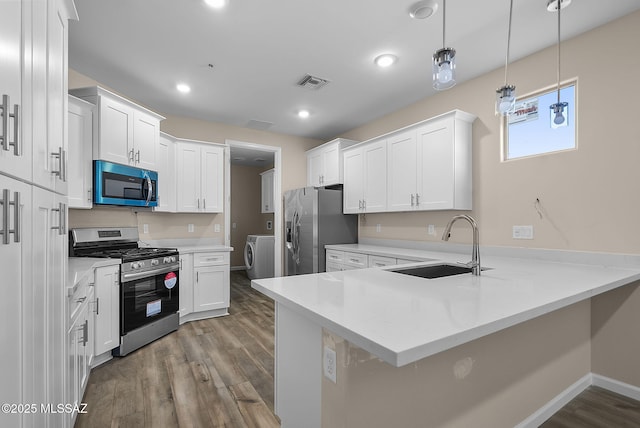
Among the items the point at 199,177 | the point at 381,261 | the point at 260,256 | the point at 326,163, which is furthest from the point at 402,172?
the point at 260,256

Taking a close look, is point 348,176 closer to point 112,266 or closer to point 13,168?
point 112,266

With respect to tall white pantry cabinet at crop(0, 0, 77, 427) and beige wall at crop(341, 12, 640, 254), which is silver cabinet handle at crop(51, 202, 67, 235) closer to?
tall white pantry cabinet at crop(0, 0, 77, 427)

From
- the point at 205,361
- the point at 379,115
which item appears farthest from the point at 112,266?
the point at 379,115

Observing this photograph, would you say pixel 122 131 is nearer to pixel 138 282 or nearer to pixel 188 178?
pixel 188 178

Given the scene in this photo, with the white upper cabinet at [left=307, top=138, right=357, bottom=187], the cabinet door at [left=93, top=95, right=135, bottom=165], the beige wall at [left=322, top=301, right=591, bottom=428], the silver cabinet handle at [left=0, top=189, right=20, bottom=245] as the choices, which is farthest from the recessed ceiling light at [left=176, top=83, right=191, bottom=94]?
the beige wall at [left=322, top=301, right=591, bottom=428]

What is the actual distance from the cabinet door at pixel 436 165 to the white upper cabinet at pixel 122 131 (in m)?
2.95

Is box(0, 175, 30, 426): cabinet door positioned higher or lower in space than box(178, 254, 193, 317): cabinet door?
higher

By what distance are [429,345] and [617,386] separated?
7.86 feet

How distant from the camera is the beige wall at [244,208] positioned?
25.0 feet

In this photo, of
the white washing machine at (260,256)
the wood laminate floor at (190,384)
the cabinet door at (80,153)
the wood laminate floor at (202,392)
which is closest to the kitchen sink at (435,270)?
the wood laminate floor at (202,392)

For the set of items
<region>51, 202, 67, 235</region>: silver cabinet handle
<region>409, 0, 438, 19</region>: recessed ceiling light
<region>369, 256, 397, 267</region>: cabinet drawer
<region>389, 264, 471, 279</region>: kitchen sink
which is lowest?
<region>369, 256, 397, 267</region>: cabinet drawer

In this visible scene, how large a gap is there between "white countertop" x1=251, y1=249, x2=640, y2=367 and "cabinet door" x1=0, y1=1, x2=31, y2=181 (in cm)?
96

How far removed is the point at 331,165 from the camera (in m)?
4.68

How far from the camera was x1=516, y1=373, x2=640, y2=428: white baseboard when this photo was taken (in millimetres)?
1790
